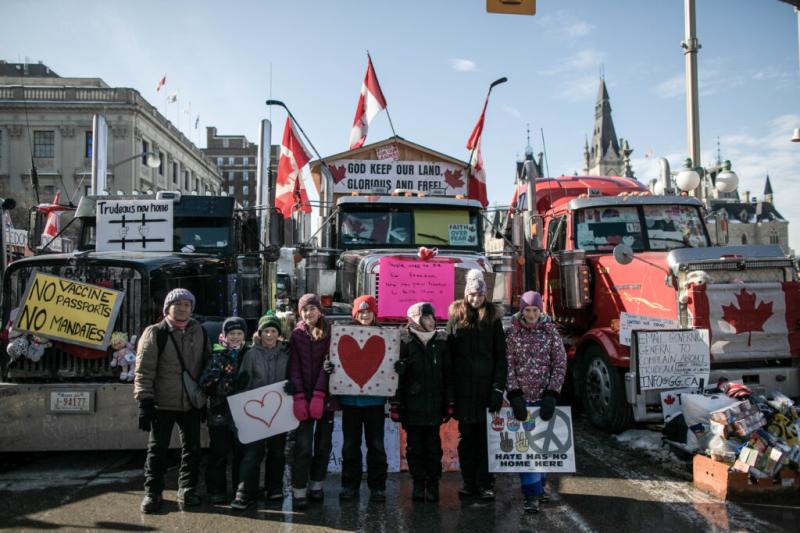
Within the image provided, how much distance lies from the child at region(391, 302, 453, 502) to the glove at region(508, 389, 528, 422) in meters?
0.51

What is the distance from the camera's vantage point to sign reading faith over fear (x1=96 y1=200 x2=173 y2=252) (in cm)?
844

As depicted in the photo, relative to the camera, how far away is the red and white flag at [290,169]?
10.3 m

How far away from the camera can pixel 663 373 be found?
7.01 meters

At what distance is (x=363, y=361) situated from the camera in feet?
17.8

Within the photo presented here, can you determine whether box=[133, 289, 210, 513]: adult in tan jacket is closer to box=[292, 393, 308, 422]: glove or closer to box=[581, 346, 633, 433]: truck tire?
box=[292, 393, 308, 422]: glove

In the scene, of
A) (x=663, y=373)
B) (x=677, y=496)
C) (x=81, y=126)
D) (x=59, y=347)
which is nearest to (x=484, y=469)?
(x=677, y=496)

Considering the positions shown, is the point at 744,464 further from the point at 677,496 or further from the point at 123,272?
the point at 123,272

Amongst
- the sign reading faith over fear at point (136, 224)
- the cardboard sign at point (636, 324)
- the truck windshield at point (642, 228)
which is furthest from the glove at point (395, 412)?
the truck windshield at point (642, 228)

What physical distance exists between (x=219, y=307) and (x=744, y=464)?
5711 mm

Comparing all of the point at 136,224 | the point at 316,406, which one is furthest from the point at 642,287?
the point at 136,224

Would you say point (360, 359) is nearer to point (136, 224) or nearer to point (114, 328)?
point (114, 328)

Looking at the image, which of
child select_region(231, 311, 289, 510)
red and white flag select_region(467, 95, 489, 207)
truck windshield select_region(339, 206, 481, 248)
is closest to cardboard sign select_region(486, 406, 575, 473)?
child select_region(231, 311, 289, 510)

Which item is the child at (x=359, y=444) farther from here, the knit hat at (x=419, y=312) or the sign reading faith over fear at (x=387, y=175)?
the sign reading faith over fear at (x=387, y=175)

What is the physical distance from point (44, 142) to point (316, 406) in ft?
172
